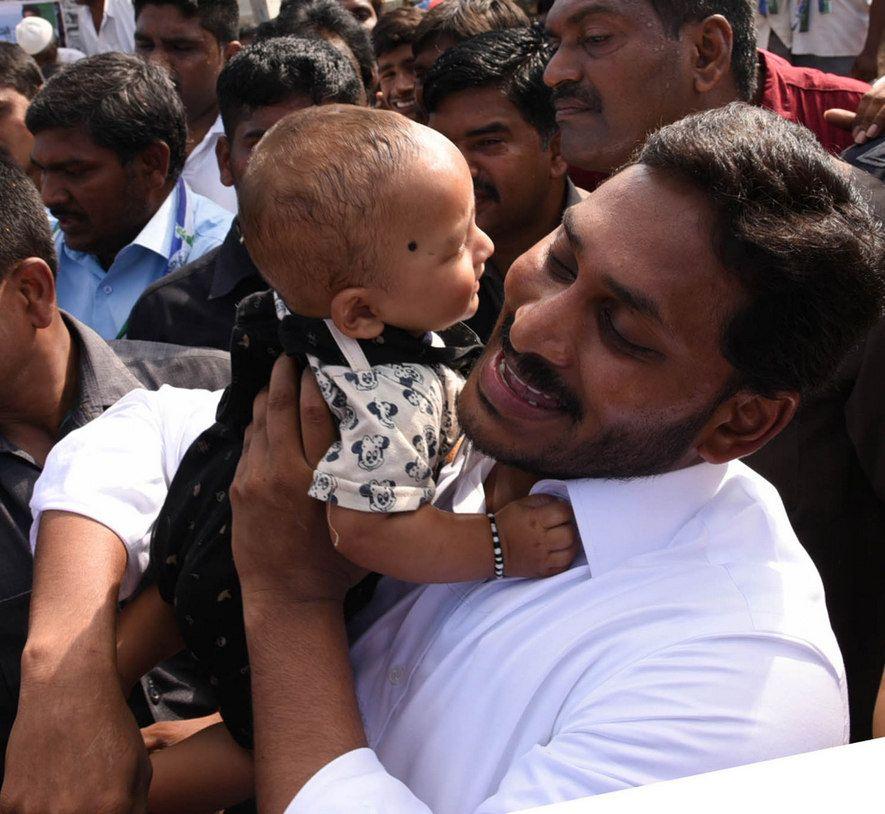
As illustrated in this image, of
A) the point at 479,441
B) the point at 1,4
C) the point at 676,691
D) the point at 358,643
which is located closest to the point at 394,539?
the point at 479,441

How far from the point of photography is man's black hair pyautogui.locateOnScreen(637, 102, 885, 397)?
65.2 inches

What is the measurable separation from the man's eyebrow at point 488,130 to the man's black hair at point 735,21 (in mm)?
745

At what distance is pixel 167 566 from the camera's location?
2094 mm

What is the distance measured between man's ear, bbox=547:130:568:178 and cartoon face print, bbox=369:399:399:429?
260 centimetres

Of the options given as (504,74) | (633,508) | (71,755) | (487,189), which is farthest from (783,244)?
(504,74)

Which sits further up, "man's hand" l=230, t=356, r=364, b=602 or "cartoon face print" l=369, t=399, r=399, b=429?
"cartoon face print" l=369, t=399, r=399, b=429

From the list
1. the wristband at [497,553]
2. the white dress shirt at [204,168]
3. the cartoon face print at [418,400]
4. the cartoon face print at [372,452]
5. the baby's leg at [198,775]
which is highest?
the cartoon face print at [418,400]

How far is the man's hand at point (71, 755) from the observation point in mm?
1832

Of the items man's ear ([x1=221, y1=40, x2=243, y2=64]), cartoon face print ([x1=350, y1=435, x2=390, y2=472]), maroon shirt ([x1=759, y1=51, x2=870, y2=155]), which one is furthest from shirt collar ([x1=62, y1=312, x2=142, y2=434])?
man's ear ([x1=221, y1=40, x2=243, y2=64])

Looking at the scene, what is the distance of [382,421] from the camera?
1.78m

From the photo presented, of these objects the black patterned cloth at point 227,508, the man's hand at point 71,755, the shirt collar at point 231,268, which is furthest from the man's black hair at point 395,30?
the man's hand at point 71,755

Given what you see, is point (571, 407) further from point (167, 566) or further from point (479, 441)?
point (167, 566)

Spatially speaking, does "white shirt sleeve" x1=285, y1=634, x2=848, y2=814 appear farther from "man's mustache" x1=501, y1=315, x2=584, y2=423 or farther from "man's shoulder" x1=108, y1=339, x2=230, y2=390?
"man's shoulder" x1=108, y1=339, x2=230, y2=390

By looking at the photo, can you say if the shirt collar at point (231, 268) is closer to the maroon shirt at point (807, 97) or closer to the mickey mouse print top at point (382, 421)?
the mickey mouse print top at point (382, 421)
